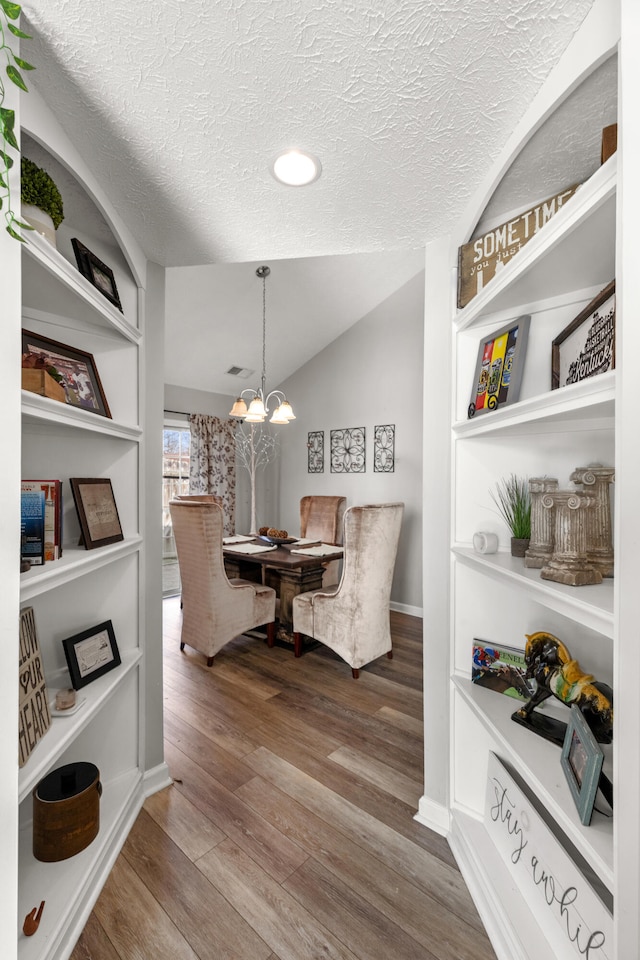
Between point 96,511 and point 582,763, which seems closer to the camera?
point 582,763

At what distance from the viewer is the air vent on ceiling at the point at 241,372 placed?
16.9 ft

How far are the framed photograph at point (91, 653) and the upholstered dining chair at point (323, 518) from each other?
288cm

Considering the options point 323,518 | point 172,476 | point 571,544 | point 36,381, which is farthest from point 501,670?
point 172,476

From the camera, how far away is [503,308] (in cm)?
144

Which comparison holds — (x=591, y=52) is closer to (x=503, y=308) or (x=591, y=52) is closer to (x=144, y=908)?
(x=503, y=308)

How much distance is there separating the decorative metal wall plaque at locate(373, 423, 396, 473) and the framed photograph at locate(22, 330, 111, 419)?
128 inches

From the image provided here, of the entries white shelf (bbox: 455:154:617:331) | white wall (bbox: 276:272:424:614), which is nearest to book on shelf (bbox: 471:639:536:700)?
white shelf (bbox: 455:154:617:331)

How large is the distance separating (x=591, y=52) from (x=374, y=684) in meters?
2.97

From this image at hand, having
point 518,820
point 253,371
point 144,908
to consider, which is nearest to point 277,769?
point 144,908

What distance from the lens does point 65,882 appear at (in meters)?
1.30

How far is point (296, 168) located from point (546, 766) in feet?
5.95

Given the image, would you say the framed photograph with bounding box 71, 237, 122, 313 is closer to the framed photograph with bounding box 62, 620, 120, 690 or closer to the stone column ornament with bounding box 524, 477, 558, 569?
the framed photograph with bounding box 62, 620, 120, 690

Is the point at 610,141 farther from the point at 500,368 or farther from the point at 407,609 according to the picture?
the point at 407,609

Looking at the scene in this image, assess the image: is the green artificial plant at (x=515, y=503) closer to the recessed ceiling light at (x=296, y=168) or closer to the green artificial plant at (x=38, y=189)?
the recessed ceiling light at (x=296, y=168)
